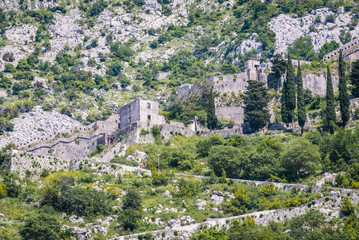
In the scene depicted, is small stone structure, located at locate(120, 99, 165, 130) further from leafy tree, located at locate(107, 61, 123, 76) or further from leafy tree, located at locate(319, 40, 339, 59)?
leafy tree, located at locate(107, 61, 123, 76)

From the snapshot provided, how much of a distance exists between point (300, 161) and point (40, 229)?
2793cm

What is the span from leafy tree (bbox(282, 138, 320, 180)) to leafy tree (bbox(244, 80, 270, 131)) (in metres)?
19.7

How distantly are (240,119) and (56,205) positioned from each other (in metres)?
40.0

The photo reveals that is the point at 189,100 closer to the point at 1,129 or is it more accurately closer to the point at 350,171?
the point at 1,129

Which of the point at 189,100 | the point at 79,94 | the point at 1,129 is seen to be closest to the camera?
the point at 189,100

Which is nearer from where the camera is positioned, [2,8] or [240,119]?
[240,119]

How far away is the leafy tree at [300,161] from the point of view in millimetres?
68250

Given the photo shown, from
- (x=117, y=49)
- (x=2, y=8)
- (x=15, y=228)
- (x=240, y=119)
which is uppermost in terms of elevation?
(x=2, y=8)

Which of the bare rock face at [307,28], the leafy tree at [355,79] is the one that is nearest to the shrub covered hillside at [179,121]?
the leafy tree at [355,79]

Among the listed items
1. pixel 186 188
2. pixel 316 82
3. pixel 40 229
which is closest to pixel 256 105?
pixel 316 82

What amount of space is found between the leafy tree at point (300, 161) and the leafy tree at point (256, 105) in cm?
1970

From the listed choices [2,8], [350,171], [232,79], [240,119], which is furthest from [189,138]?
[2,8]

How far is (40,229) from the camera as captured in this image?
54.3m

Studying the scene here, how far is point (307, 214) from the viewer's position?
5681 centimetres
